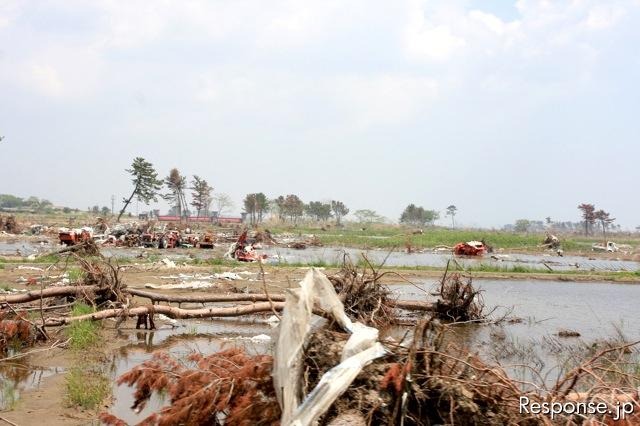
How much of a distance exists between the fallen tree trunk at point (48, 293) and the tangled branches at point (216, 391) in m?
5.74

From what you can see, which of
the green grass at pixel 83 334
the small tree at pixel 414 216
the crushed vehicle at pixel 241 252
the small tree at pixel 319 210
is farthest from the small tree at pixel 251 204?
the green grass at pixel 83 334

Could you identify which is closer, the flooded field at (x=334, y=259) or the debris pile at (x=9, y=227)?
the flooded field at (x=334, y=259)

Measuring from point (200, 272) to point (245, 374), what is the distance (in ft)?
49.1

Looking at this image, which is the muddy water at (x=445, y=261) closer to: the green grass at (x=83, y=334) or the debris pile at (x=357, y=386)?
the green grass at (x=83, y=334)

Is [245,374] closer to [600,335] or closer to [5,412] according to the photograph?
[5,412]

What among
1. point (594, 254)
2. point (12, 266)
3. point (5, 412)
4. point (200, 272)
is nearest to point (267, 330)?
point (5, 412)

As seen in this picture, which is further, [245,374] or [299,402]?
[245,374]

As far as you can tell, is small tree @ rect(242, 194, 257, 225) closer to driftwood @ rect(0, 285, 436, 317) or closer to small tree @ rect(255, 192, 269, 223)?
small tree @ rect(255, 192, 269, 223)

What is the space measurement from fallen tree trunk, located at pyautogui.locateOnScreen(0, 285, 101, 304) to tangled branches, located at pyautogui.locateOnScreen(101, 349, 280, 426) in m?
5.74

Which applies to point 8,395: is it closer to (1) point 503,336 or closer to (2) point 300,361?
(2) point 300,361

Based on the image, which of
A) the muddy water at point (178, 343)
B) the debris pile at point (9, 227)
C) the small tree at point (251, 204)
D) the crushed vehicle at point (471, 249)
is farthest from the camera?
the small tree at point (251, 204)

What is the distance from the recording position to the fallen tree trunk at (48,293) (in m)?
9.23

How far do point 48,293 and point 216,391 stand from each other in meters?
6.99

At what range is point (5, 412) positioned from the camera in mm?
5363
